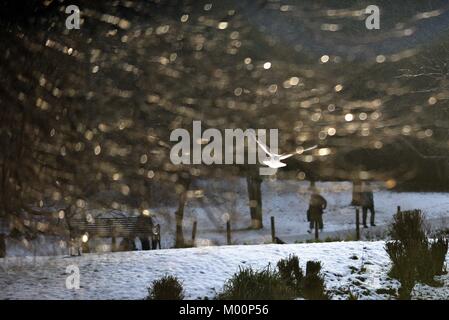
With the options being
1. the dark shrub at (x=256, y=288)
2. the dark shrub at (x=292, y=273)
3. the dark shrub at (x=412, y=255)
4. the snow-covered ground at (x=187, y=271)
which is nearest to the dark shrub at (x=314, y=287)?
the dark shrub at (x=292, y=273)

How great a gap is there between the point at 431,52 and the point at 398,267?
1272 cm

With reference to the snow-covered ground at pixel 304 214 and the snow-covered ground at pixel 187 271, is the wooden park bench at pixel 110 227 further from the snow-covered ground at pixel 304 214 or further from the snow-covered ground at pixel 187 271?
the snow-covered ground at pixel 304 214

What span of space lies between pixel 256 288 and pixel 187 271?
4.64 ft

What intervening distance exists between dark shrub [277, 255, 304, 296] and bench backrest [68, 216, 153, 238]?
1860 millimetres

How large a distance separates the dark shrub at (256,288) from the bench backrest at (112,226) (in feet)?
4.27

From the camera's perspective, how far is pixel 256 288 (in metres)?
5.36

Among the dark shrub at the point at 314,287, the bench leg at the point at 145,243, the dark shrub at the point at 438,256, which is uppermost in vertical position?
the bench leg at the point at 145,243

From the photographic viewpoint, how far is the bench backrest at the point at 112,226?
4.78 meters

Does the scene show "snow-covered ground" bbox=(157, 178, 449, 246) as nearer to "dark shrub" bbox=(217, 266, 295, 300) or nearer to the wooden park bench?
the wooden park bench

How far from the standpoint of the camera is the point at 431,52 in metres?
17.1

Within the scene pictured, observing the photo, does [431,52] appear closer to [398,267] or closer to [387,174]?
[387,174]

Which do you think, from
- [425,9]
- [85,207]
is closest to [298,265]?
[85,207]

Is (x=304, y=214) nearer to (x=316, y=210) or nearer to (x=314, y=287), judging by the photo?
(x=316, y=210)

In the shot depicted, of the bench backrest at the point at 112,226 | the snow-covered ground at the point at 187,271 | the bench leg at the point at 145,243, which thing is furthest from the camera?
the bench leg at the point at 145,243
